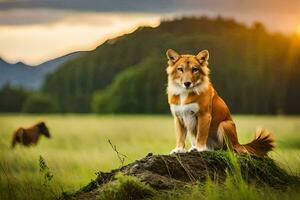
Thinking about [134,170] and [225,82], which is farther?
[225,82]

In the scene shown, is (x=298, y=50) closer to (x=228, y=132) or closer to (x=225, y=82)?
(x=225, y=82)

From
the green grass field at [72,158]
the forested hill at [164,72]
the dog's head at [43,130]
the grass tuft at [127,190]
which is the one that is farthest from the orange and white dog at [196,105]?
the forested hill at [164,72]

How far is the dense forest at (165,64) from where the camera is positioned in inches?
1091

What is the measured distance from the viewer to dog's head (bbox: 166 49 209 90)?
307 inches

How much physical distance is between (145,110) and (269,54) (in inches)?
245

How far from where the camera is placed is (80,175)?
10.7 meters

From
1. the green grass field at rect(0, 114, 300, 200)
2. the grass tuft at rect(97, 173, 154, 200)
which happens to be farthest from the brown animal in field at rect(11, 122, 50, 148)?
the grass tuft at rect(97, 173, 154, 200)

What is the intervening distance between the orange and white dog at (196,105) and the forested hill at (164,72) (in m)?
14.9

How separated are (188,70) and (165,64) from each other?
2901 centimetres

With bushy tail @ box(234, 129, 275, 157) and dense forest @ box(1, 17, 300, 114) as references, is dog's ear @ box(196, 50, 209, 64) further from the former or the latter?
dense forest @ box(1, 17, 300, 114)

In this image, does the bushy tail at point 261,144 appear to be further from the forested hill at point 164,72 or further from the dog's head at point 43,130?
the forested hill at point 164,72

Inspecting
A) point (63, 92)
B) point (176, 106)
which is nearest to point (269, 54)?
point (63, 92)

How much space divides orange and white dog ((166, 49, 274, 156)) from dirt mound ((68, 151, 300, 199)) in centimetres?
22

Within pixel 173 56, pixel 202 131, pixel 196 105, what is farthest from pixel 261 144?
pixel 173 56
